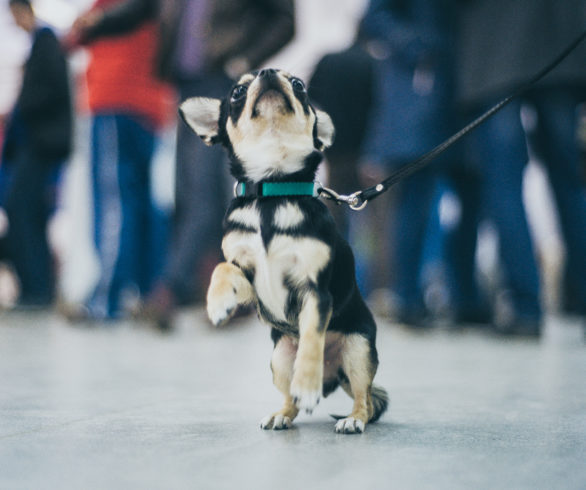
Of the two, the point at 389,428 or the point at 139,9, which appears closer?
the point at 389,428

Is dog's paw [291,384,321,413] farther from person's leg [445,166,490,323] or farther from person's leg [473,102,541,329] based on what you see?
person's leg [445,166,490,323]

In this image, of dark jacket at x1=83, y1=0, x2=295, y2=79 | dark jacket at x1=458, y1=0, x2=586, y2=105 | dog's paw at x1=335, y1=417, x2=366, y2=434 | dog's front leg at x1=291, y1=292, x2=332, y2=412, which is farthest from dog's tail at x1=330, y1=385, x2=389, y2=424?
dark jacket at x1=83, y1=0, x2=295, y2=79

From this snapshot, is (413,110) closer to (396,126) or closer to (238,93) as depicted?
(396,126)

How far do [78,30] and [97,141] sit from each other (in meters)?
0.60

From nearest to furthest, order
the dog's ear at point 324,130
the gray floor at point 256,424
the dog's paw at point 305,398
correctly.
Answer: the gray floor at point 256,424
the dog's paw at point 305,398
the dog's ear at point 324,130

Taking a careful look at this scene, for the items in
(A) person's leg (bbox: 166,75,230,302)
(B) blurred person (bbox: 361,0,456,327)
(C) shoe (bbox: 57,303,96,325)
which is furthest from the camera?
(C) shoe (bbox: 57,303,96,325)

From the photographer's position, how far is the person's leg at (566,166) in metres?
3.12

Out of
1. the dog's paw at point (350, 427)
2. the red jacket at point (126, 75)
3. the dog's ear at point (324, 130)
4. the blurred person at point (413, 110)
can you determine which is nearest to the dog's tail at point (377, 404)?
the dog's paw at point (350, 427)

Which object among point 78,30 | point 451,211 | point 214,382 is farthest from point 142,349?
point 451,211

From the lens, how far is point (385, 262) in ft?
19.8

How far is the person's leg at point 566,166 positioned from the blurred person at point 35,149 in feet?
9.82

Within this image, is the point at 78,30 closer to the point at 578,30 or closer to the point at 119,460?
the point at 578,30

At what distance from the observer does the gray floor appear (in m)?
1.08

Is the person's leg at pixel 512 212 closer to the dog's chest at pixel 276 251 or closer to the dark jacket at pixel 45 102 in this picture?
the dog's chest at pixel 276 251
